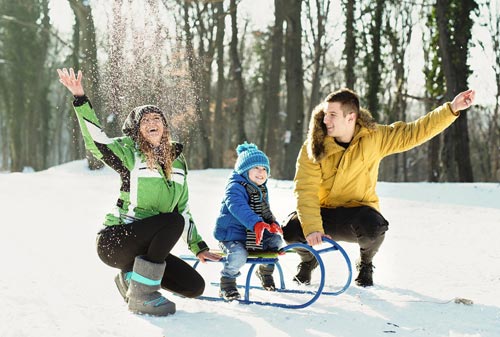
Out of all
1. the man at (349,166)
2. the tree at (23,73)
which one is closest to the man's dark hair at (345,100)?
the man at (349,166)

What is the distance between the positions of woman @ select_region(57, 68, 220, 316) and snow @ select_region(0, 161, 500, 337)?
0.13 m

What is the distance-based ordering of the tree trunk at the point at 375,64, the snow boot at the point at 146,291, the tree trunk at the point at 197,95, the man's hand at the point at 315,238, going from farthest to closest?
the tree trunk at the point at 375,64 → the tree trunk at the point at 197,95 → the man's hand at the point at 315,238 → the snow boot at the point at 146,291

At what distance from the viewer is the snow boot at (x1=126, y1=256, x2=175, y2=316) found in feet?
10.6

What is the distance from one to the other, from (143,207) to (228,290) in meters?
0.76

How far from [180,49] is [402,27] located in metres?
13.8

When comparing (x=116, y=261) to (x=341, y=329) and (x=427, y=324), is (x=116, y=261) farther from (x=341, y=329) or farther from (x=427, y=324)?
(x=427, y=324)

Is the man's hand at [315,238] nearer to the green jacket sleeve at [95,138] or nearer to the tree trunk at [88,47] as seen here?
the green jacket sleeve at [95,138]

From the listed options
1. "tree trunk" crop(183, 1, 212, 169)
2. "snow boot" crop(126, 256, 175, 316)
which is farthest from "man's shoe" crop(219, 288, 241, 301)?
"tree trunk" crop(183, 1, 212, 169)

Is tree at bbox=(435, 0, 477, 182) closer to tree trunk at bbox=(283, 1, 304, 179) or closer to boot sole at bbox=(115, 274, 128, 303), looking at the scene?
tree trunk at bbox=(283, 1, 304, 179)

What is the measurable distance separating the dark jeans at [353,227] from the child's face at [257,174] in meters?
0.46

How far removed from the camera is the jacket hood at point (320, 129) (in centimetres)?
404

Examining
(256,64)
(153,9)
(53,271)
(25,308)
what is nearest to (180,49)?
(153,9)

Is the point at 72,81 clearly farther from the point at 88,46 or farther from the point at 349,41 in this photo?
the point at 349,41

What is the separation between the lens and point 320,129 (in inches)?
162
